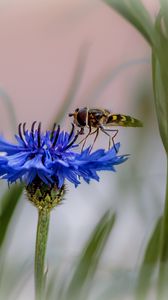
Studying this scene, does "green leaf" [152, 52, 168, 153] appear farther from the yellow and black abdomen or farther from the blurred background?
the blurred background

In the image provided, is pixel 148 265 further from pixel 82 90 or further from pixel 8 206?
pixel 82 90

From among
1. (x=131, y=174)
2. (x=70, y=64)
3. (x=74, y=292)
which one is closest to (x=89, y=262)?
(x=74, y=292)

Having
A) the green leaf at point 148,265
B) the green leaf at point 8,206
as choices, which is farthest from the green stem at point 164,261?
the green leaf at point 8,206

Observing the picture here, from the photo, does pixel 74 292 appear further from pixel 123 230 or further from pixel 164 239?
pixel 123 230

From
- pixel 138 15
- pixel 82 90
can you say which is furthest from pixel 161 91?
pixel 82 90

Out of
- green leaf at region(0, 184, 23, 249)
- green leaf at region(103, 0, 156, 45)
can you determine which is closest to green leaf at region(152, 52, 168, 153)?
green leaf at region(103, 0, 156, 45)

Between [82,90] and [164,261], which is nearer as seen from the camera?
[164,261]
